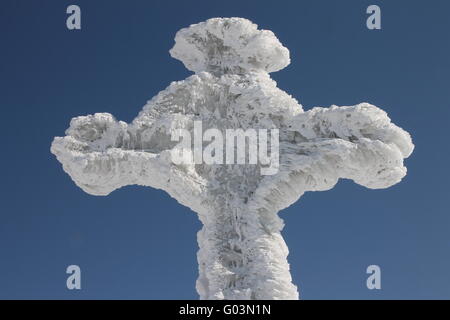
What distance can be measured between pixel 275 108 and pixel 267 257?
1.66 meters

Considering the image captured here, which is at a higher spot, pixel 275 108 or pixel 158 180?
pixel 275 108

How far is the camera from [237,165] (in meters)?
6.84

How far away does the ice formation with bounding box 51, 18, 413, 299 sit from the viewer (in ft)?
20.3

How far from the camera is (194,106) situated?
706 centimetres

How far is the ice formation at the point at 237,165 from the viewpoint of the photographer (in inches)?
244

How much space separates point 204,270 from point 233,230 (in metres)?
0.49
